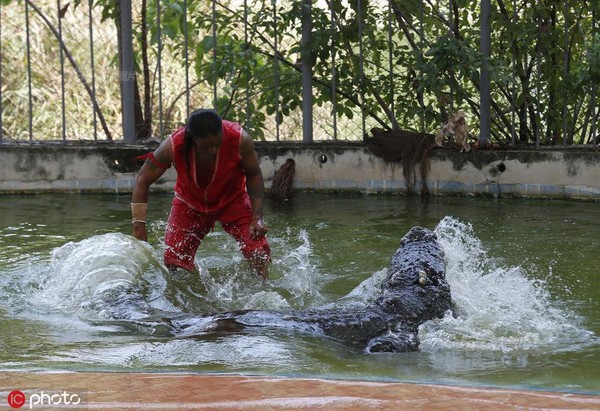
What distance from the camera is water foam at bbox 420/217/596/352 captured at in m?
5.26

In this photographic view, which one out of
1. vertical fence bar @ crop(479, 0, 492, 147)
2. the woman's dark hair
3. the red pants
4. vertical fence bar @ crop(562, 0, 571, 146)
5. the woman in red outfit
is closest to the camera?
the woman's dark hair

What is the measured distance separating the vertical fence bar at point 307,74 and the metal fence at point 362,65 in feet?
0.05

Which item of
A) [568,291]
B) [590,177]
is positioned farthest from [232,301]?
[590,177]

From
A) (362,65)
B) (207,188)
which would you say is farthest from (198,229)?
(362,65)

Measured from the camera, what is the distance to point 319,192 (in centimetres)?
1134

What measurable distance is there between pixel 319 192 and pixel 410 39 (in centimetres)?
202

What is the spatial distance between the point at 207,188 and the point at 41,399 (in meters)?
2.82

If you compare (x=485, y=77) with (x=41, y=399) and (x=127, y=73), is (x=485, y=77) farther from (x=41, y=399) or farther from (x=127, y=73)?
(x=41, y=399)

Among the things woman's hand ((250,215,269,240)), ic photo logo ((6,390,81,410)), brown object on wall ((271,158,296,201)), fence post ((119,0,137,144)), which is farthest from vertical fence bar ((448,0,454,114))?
ic photo logo ((6,390,81,410))

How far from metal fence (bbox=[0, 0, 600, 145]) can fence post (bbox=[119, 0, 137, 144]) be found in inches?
0.5

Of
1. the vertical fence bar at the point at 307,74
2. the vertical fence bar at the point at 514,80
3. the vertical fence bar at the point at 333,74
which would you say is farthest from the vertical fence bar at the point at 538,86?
the vertical fence bar at the point at 307,74

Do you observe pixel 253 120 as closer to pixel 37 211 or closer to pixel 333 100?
pixel 333 100

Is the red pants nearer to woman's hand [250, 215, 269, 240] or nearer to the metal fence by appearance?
woman's hand [250, 215, 269, 240]

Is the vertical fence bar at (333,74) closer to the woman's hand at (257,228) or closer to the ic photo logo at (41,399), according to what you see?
the woman's hand at (257,228)
